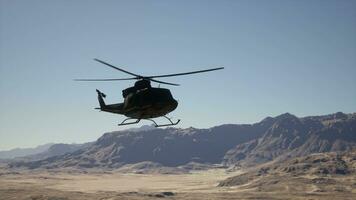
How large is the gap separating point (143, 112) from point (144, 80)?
270cm

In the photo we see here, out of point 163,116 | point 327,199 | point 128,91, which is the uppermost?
point 128,91

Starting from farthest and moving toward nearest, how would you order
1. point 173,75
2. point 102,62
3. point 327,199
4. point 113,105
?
point 327,199, point 113,105, point 173,75, point 102,62

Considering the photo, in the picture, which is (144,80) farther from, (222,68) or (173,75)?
(222,68)

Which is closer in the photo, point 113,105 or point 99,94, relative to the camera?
point 113,105

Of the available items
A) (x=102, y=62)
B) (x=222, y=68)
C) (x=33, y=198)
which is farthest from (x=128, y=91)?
(x=33, y=198)

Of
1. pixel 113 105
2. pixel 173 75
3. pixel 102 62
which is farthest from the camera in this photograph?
pixel 113 105

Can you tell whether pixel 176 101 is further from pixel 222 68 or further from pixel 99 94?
pixel 99 94

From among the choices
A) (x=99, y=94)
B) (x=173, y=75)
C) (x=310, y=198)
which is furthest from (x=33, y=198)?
(x=173, y=75)

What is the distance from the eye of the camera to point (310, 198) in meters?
198

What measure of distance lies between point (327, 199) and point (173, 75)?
17970cm

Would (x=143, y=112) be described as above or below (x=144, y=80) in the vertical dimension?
below

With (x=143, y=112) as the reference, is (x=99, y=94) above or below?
above

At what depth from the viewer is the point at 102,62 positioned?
31.2m

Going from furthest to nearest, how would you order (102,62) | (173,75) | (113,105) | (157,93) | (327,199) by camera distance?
(327,199) < (113,105) < (157,93) < (173,75) < (102,62)
